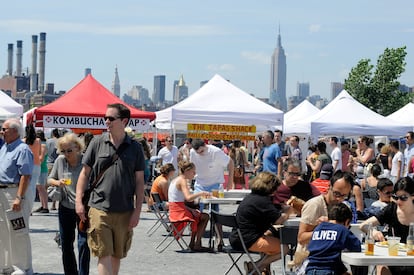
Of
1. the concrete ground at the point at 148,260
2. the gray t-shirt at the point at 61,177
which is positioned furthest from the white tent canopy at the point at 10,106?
the gray t-shirt at the point at 61,177

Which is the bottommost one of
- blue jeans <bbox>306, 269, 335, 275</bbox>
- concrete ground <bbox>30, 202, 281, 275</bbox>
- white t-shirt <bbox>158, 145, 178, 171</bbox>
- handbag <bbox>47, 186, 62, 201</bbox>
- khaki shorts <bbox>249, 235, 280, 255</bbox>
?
concrete ground <bbox>30, 202, 281, 275</bbox>

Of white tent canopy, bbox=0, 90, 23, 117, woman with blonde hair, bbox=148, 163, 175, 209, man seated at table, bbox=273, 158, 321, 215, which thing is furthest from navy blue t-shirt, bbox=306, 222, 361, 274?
white tent canopy, bbox=0, 90, 23, 117

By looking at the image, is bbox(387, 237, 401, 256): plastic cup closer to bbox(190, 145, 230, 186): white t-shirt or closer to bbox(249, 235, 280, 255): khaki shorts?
bbox(249, 235, 280, 255): khaki shorts

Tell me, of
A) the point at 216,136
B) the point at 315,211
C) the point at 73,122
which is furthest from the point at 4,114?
the point at 315,211

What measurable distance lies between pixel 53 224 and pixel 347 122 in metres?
9.37

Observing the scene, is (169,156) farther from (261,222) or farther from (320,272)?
(320,272)

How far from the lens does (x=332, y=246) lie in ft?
21.6

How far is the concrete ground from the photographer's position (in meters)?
9.94

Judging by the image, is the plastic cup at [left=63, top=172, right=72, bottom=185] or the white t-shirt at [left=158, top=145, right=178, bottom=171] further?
the white t-shirt at [left=158, top=145, right=178, bottom=171]

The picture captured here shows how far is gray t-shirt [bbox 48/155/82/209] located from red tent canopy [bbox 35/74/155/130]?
30.3 ft

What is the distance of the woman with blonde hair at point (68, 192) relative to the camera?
8.23m

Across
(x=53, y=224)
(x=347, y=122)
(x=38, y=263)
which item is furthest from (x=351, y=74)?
(x=38, y=263)

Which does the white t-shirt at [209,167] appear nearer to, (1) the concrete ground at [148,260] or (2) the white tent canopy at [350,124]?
Answer: (1) the concrete ground at [148,260]

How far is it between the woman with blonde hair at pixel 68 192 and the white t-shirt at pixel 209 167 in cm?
502
